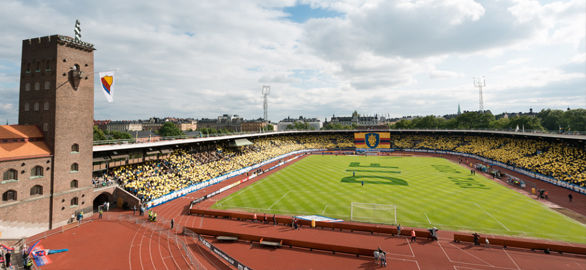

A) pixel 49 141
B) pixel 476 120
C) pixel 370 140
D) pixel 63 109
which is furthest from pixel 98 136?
pixel 476 120

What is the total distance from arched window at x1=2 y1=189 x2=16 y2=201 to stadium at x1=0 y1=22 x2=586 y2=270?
0.09 meters

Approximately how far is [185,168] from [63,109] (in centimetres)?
1853

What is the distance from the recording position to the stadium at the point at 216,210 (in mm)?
19078

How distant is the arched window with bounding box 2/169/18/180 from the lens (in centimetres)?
2197

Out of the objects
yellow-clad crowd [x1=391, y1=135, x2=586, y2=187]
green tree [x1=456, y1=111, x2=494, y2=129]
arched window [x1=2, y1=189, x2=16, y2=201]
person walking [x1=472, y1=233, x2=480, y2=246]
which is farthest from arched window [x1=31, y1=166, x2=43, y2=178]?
green tree [x1=456, y1=111, x2=494, y2=129]

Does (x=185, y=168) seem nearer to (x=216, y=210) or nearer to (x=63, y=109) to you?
(x=216, y=210)

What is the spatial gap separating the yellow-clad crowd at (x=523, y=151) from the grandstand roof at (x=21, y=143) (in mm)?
67936

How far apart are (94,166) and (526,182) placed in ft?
212

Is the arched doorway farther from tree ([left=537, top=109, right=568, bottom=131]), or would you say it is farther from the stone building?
tree ([left=537, top=109, right=568, bottom=131])

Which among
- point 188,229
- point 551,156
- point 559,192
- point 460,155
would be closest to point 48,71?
point 188,229

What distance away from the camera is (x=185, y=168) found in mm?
41094

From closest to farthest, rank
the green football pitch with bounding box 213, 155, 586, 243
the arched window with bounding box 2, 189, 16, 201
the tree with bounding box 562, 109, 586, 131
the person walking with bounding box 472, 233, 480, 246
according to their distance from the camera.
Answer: the person walking with bounding box 472, 233, 480, 246
the arched window with bounding box 2, 189, 16, 201
the green football pitch with bounding box 213, 155, 586, 243
the tree with bounding box 562, 109, 586, 131

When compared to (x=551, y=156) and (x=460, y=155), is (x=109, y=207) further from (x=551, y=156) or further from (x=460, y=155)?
(x=460, y=155)

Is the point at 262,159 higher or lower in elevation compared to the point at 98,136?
lower
